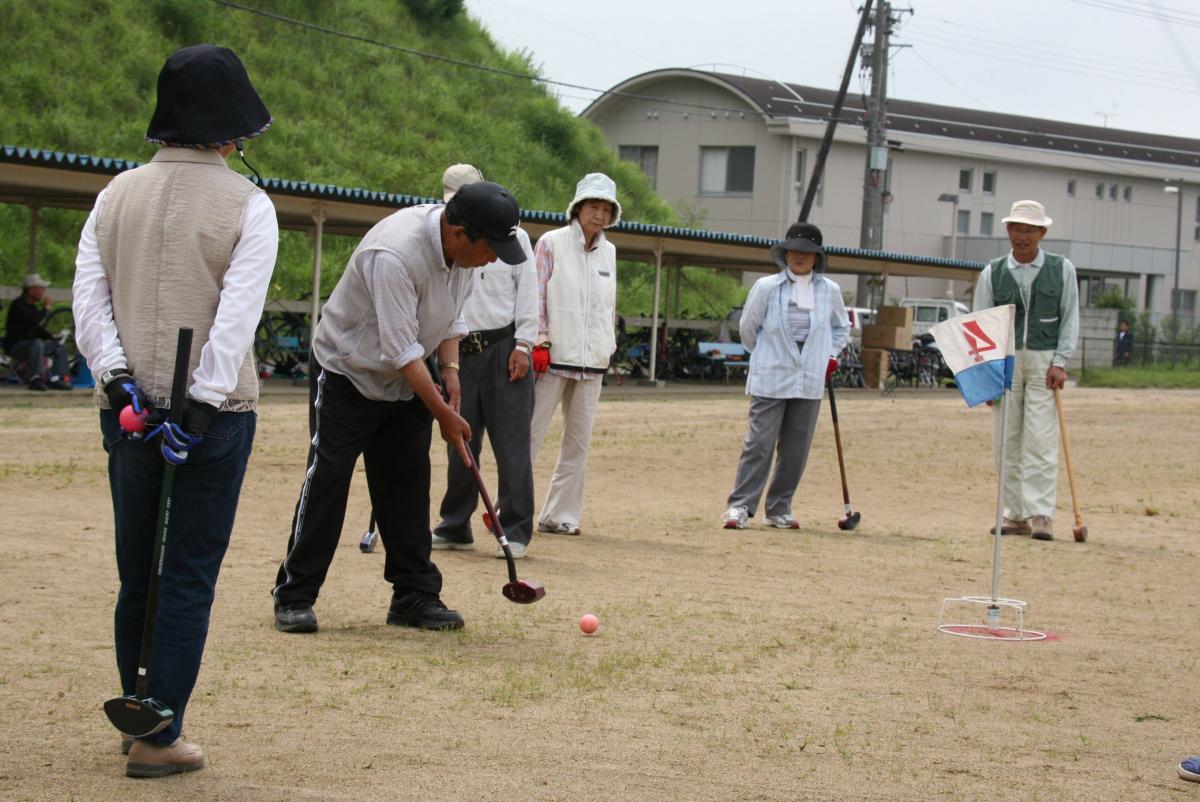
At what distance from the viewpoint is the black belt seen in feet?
26.8

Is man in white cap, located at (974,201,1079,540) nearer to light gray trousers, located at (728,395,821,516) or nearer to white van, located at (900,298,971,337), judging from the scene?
light gray trousers, located at (728,395,821,516)

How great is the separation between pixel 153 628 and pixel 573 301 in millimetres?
5135

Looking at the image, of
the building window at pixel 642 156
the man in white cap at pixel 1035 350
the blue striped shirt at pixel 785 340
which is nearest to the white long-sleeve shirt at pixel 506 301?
the blue striped shirt at pixel 785 340

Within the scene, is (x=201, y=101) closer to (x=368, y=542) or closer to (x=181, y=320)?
(x=181, y=320)

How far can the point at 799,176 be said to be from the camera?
4884 centimetres

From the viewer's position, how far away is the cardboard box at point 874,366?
31.9m

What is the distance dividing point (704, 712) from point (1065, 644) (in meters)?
2.20

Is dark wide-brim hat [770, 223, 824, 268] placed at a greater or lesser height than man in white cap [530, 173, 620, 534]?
greater

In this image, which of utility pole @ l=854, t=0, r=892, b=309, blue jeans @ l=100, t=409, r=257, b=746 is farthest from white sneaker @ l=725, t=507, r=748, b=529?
utility pole @ l=854, t=0, r=892, b=309

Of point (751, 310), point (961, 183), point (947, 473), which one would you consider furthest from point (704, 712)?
point (961, 183)

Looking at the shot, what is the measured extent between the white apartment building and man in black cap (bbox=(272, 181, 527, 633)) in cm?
4183

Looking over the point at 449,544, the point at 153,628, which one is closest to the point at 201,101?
the point at 153,628

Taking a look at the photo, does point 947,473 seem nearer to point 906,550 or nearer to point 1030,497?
point 1030,497

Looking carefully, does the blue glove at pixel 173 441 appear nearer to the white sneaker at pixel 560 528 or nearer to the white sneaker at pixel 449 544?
the white sneaker at pixel 449 544
